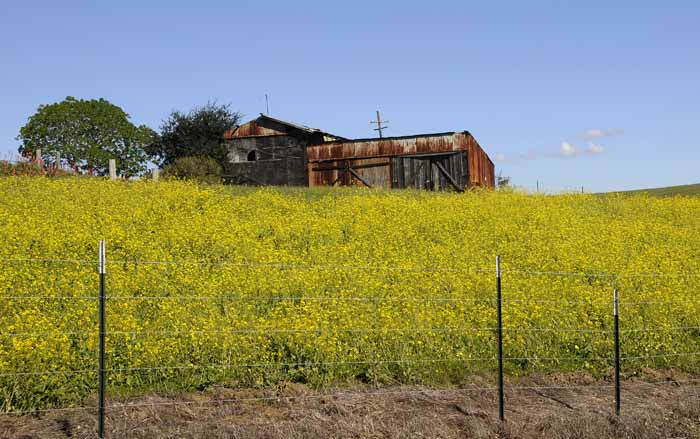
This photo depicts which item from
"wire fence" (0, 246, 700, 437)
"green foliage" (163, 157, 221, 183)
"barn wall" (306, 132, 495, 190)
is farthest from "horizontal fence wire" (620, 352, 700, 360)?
"barn wall" (306, 132, 495, 190)

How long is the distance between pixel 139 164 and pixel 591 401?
70.5m

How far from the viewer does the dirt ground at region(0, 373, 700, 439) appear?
28.1 ft

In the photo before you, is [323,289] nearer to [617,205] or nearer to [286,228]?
[286,228]

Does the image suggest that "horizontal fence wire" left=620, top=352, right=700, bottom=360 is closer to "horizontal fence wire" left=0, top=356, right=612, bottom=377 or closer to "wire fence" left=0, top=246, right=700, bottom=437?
"wire fence" left=0, top=246, right=700, bottom=437

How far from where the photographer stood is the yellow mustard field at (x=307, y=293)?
34.9 ft

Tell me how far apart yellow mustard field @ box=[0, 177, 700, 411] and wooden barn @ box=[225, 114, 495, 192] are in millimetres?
14725

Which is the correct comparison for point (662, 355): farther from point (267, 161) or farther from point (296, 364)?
point (267, 161)

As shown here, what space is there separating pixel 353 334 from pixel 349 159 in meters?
29.3

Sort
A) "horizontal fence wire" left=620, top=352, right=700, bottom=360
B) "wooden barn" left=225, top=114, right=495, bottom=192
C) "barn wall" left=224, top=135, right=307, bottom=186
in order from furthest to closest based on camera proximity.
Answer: "barn wall" left=224, top=135, right=307, bottom=186 < "wooden barn" left=225, top=114, right=495, bottom=192 < "horizontal fence wire" left=620, top=352, right=700, bottom=360

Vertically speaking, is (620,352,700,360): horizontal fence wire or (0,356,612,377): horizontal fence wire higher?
(0,356,612,377): horizontal fence wire

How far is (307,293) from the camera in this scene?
1388 cm

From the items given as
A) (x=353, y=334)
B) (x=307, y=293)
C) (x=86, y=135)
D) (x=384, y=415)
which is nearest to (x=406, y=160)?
(x=307, y=293)

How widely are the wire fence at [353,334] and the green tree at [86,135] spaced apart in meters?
60.7

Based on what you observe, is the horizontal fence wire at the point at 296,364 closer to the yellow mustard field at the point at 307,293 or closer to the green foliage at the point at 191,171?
the yellow mustard field at the point at 307,293
